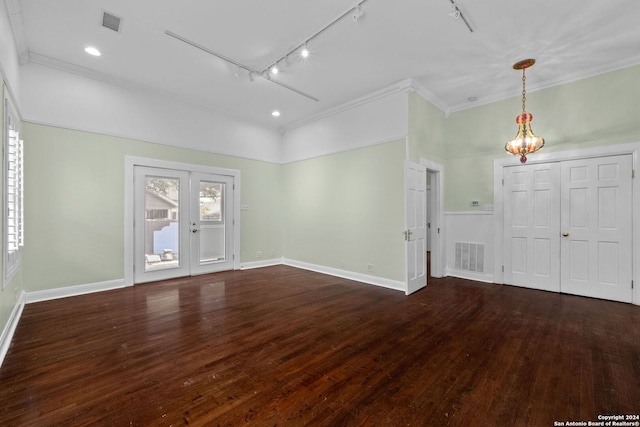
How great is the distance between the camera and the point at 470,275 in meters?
5.35

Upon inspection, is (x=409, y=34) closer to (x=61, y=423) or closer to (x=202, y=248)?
(x=61, y=423)

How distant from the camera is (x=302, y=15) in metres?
3.11

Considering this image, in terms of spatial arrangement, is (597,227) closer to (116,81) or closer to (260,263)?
(260,263)

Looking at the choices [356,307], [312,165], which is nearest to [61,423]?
[356,307]

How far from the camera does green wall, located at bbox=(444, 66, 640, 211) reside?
3984 mm

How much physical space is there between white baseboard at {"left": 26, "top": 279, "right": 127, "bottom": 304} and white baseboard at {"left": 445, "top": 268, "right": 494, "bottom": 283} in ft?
20.4

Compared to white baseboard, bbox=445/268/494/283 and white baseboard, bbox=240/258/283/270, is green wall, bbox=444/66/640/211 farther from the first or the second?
white baseboard, bbox=240/258/283/270

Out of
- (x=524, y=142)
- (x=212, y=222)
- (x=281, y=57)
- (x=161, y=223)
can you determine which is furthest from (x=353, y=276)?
(x=281, y=57)

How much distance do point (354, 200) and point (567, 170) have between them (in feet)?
11.6

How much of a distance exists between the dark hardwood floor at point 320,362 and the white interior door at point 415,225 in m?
0.54

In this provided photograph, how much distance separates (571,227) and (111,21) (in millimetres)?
7151

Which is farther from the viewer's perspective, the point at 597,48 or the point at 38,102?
the point at 38,102

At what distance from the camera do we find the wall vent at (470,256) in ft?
17.2

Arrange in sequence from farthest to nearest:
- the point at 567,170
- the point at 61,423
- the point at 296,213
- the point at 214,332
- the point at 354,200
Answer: the point at 296,213 < the point at 354,200 < the point at 567,170 < the point at 214,332 < the point at 61,423
